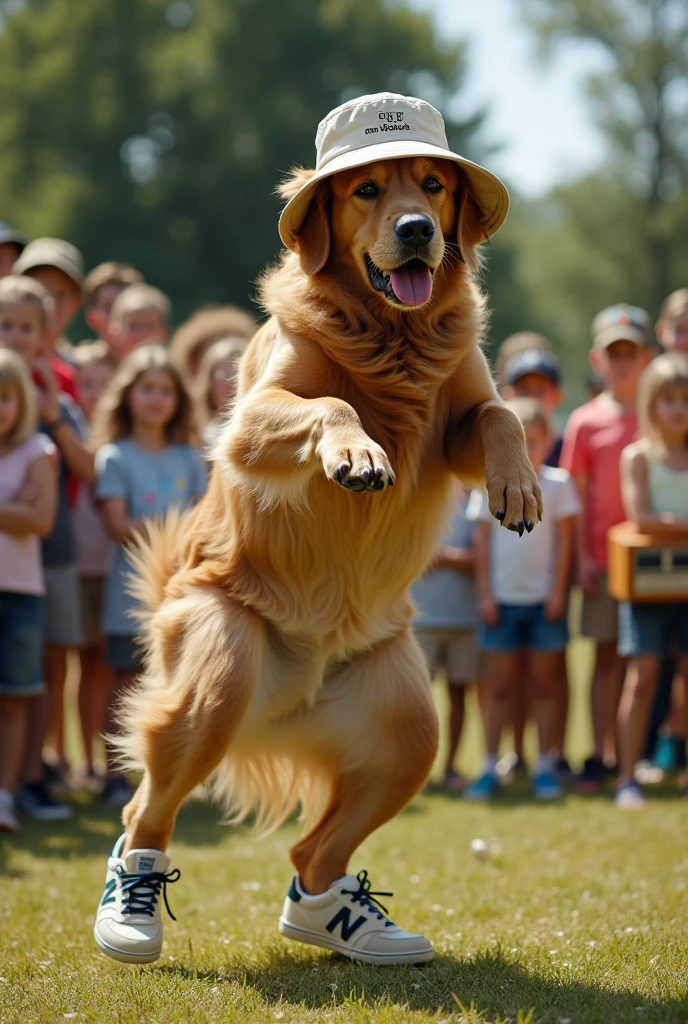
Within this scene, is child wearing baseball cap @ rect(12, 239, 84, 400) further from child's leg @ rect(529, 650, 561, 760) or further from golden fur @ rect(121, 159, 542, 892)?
golden fur @ rect(121, 159, 542, 892)

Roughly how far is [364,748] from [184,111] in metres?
34.2

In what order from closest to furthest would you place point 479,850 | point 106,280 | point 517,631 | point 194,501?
point 479,850
point 194,501
point 517,631
point 106,280

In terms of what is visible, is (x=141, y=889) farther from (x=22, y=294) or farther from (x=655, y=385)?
(x=655, y=385)

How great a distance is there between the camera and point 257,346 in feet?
14.0

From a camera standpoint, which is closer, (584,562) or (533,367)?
(584,562)

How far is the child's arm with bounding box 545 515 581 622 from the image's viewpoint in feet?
24.6

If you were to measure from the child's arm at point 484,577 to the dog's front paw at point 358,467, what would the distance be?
425cm

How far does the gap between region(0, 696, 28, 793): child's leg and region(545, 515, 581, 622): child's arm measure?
10.7 ft

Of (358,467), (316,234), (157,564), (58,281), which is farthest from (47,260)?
(358,467)

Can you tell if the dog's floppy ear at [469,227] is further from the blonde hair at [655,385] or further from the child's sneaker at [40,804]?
the child's sneaker at [40,804]

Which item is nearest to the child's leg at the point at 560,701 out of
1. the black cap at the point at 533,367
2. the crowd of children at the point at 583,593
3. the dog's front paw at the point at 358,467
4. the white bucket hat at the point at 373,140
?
the crowd of children at the point at 583,593

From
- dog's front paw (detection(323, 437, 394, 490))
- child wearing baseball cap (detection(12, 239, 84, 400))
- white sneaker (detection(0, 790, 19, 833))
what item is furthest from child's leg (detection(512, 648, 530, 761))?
dog's front paw (detection(323, 437, 394, 490))

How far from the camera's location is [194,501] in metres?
7.28

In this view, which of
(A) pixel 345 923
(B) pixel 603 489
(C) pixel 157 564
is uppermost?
(B) pixel 603 489
